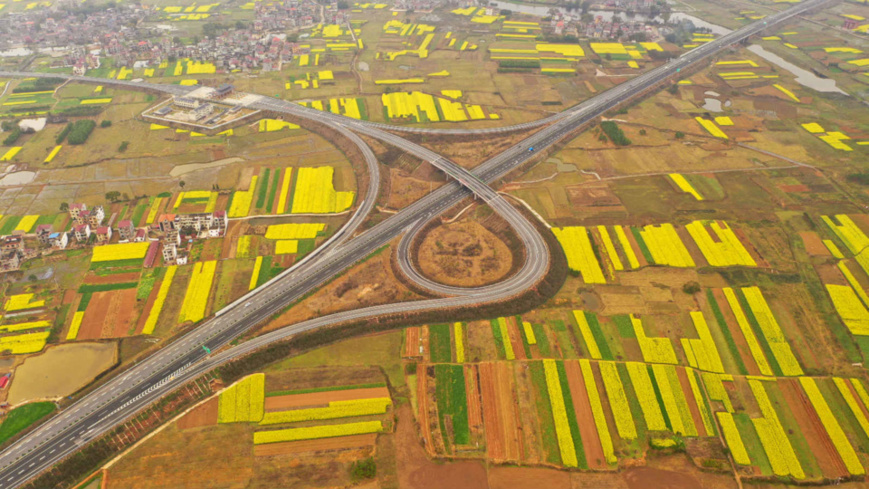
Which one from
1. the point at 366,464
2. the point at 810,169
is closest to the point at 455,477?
the point at 366,464

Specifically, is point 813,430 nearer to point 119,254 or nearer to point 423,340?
point 423,340

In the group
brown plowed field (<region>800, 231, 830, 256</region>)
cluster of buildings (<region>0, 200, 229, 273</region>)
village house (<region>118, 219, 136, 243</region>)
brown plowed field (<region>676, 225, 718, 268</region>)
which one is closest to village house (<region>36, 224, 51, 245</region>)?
cluster of buildings (<region>0, 200, 229, 273</region>)

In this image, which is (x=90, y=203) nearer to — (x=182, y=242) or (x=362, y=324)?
(x=182, y=242)

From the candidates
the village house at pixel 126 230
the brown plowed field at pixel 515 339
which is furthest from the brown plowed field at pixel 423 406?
the village house at pixel 126 230

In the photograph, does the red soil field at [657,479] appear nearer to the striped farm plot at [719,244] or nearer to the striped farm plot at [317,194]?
the striped farm plot at [719,244]

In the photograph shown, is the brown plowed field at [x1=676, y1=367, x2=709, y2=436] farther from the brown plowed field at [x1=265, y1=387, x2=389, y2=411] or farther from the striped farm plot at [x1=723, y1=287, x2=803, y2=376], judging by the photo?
the brown plowed field at [x1=265, y1=387, x2=389, y2=411]

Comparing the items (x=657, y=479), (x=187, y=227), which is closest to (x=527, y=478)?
(x=657, y=479)
